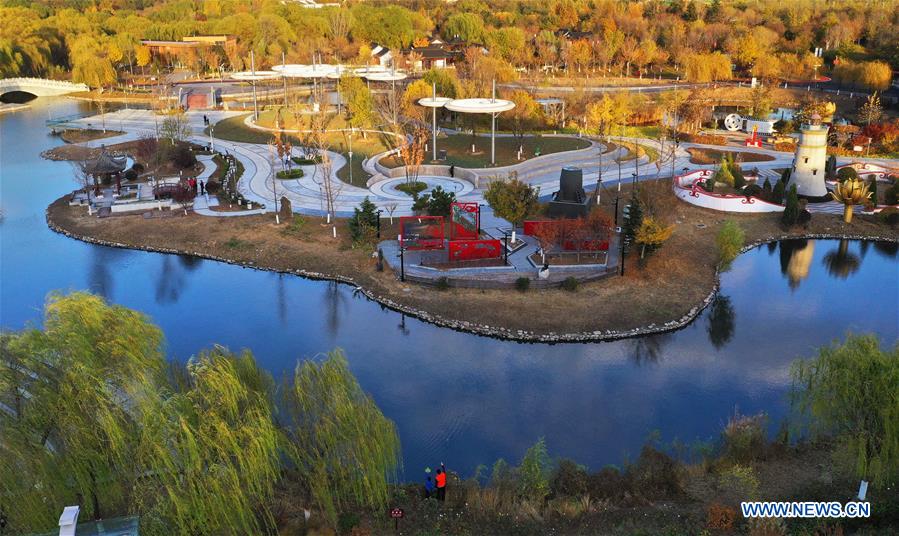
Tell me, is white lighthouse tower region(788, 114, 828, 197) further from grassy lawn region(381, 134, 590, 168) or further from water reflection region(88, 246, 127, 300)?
water reflection region(88, 246, 127, 300)

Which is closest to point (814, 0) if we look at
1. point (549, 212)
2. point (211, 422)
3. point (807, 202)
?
point (807, 202)

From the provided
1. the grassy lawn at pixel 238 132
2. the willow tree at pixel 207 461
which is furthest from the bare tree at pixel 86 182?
the willow tree at pixel 207 461

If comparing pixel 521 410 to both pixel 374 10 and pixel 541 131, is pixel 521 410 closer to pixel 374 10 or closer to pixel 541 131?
pixel 541 131

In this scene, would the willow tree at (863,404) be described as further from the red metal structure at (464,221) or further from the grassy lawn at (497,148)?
the grassy lawn at (497,148)

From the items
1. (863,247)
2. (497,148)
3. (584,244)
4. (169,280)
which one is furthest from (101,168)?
(863,247)

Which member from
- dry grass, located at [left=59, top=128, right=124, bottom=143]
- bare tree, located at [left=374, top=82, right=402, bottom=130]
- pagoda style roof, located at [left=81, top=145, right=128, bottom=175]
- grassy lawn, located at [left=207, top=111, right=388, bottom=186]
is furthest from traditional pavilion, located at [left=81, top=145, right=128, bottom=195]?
dry grass, located at [left=59, top=128, right=124, bottom=143]

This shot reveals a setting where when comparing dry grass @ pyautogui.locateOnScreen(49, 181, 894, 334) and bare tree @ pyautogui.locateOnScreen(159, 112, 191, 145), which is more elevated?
bare tree @ pyautogui.locateOnScreen(159, 112, 191, 145)
